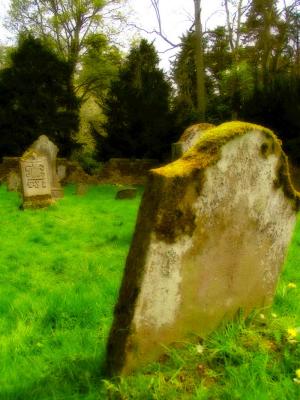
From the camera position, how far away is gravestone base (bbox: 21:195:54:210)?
36.4ft

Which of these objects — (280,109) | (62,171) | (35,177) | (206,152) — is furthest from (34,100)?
(206,152)

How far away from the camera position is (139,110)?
879 inches

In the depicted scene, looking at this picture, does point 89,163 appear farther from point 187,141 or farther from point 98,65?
point 187,141

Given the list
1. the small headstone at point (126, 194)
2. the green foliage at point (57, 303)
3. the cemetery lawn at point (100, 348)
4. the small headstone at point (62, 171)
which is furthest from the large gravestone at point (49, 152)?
the cemetery lawn at point (100, 348)

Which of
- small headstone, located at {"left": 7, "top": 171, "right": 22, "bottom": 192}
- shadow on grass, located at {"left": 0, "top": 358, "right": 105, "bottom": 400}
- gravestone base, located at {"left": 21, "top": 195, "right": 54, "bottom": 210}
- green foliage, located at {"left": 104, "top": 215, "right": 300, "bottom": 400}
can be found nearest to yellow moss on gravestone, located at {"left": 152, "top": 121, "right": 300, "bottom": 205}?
green foliage, located at {"left": 104, "top": 215, "right": 300, "bottom": 400}

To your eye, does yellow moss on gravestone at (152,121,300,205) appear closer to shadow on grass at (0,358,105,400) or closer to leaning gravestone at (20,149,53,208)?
shadow on grass at (0,358,105,400)

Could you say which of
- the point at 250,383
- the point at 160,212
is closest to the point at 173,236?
the point at 160,212

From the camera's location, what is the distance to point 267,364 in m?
2.65

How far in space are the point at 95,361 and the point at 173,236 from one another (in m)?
1.03

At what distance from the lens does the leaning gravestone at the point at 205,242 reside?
259cm

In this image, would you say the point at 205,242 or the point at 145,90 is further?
the point at 145,90

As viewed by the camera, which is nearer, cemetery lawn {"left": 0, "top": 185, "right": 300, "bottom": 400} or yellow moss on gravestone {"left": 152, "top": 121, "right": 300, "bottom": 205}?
cemetery lawn {"left": 0, "top": 185, "right": 300, "bottom": 400}

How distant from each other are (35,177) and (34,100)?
1269cm

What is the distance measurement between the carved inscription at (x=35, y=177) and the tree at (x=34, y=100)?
37.5ft
